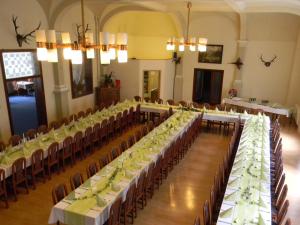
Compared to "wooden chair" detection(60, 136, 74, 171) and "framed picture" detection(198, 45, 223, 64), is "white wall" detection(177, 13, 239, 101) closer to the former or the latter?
"framed picture" detection(198, 45, 223, 64)

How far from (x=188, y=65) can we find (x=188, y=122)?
24.0 ft

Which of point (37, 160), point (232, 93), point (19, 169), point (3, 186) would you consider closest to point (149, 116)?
point (232, 93)

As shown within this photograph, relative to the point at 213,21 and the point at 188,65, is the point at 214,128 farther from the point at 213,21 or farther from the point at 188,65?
the point at 213,21

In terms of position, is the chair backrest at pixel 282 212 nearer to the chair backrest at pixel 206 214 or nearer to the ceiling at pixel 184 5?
the chair backrest at pixel 206 214

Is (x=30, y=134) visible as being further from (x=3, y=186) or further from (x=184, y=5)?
(x=184, y=5)

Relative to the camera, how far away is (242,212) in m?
4.64

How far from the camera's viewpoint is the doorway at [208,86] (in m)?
15.9

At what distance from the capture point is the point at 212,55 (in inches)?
608

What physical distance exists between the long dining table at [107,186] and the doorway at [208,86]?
28.8 ft

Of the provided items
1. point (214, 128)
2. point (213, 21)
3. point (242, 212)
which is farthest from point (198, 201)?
point (213, 21)

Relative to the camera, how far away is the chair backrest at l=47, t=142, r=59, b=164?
23.5 ft

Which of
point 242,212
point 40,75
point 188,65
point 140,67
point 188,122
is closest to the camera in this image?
point 242,212

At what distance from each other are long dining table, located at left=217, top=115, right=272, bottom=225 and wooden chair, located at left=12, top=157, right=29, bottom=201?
465cm

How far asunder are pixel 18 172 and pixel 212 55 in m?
12.4
